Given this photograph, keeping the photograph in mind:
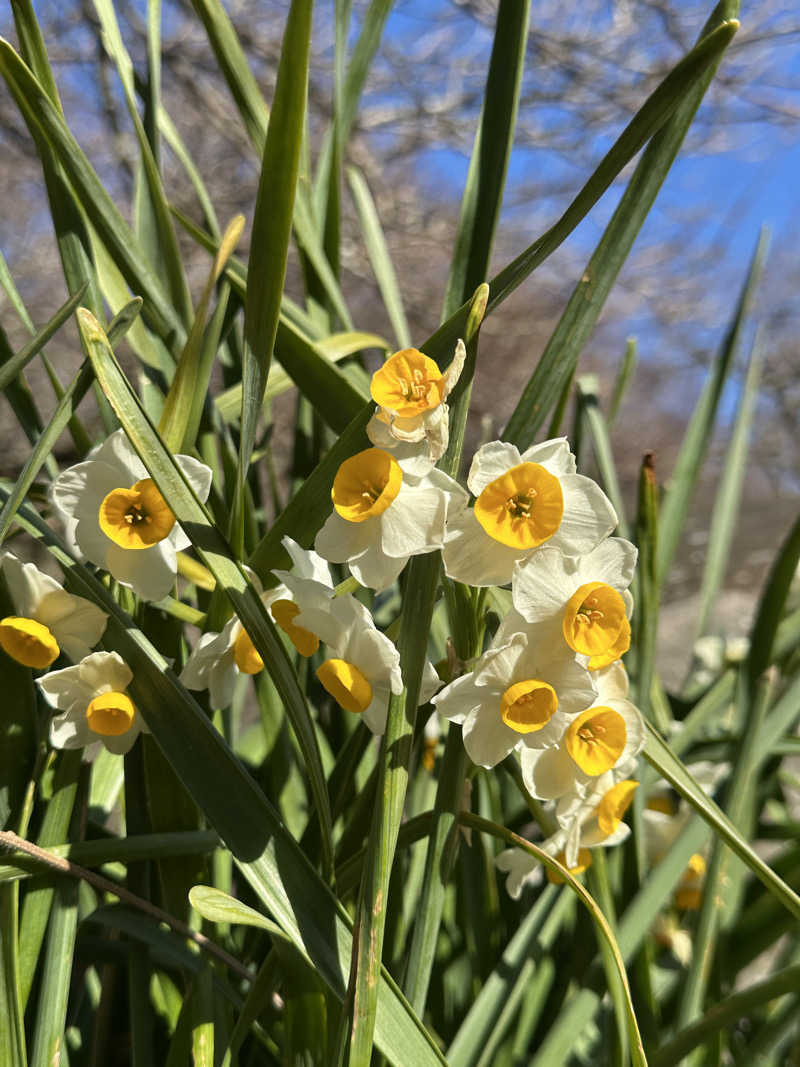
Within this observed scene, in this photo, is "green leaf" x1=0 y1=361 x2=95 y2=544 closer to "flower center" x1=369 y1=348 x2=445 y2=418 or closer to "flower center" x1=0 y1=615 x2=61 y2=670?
"flower center" x1=0 y1=615 x2=61 y2=670

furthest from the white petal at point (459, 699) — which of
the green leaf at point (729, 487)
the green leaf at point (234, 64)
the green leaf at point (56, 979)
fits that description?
the green leaf at point (729, 487)

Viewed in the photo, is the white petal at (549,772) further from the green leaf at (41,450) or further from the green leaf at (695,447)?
the green leaf at (695,447)

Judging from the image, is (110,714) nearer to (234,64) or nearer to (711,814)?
(711,814)

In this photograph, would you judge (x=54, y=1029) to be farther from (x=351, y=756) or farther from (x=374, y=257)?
(x=374, y=257)

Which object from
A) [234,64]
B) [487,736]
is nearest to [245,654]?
[487,736]

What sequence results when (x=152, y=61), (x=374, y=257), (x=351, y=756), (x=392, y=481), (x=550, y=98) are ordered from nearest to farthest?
(x=392, y=481), (x=351, y=756), (x=152, y=61), (x=374, y=257), (x=550, y=98)

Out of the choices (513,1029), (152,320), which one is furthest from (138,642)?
(513,1029)
